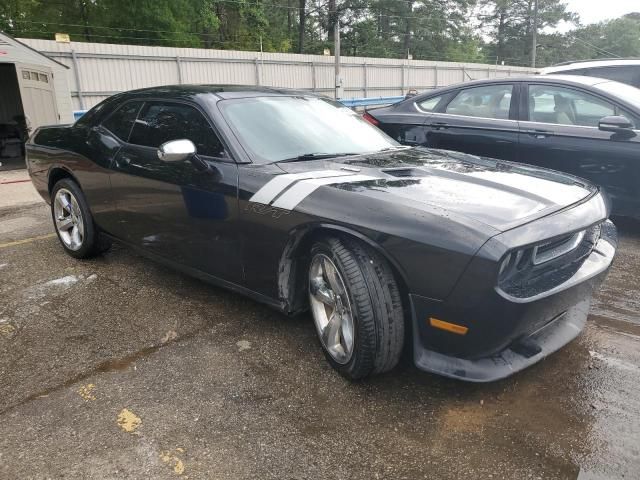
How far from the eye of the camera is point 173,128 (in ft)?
11.4

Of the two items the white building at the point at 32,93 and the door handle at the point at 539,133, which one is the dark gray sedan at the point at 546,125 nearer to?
the door handle at the point at 539,133

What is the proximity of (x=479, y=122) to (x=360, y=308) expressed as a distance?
11.9 feet

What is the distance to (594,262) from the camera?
2.66 m

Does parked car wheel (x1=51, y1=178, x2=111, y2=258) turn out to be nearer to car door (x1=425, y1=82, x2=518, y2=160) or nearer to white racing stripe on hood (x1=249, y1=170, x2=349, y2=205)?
white racing stripe on hood (x1=249, y1=170, x2=349, y2=205)

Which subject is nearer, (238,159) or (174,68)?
(238,159)

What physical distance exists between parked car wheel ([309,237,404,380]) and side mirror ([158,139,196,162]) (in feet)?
3.24

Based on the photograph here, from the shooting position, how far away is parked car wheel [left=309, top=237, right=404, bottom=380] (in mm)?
2367

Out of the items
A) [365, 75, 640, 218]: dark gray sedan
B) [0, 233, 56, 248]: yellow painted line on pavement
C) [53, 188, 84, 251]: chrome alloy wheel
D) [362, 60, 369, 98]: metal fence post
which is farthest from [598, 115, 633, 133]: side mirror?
[362, 60, 369, 98]: metal fence post

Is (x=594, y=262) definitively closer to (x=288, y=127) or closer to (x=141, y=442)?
(x=288, y=127)

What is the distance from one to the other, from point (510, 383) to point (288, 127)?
6.38ft

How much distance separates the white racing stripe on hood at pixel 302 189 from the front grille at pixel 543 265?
854 mm

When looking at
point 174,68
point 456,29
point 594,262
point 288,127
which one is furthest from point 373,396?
point 456,29

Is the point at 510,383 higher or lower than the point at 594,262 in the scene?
lower

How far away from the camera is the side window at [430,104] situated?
5.80 m
